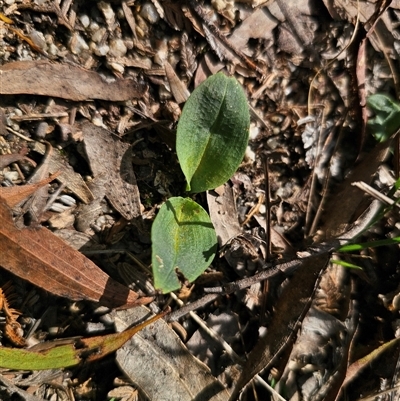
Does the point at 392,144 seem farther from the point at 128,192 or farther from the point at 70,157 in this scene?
the point at 70,157

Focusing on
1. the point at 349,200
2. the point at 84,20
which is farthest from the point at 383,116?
the point at 84,20

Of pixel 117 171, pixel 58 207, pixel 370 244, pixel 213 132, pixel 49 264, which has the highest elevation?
pixel 213 132

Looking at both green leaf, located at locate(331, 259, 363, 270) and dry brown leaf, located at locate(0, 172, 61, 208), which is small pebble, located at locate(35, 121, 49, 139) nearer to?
dry brown leaf, located at locate(0, 172, 61, 208)

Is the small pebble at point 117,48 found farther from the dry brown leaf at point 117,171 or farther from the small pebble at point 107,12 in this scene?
the dry brown leaf at point 117,171

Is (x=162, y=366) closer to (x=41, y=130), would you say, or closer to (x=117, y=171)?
(x=117, y=171)

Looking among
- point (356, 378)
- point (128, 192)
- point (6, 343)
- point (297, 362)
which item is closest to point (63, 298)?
point (6, 343)

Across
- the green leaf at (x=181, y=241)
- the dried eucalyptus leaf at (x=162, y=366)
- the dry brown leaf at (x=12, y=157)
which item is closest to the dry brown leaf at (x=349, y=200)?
the green leaf at (x=181, y=241)
